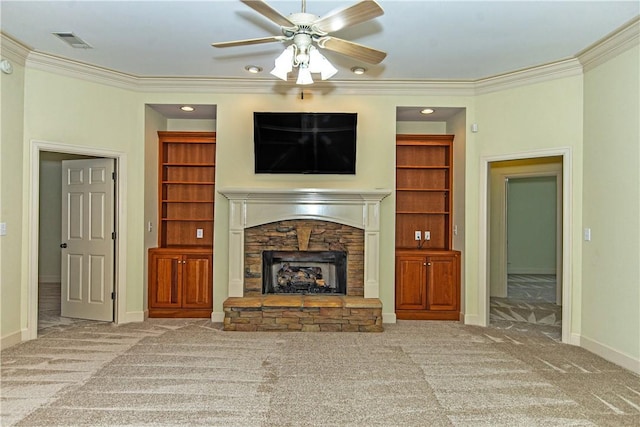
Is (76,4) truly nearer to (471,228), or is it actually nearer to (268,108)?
(268,108)

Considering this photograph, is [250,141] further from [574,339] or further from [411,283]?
[574,339]

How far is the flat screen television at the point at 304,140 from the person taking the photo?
5.18 metres

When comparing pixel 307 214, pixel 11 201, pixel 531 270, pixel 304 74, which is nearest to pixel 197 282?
pixel 307 214

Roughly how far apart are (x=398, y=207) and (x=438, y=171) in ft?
2.53

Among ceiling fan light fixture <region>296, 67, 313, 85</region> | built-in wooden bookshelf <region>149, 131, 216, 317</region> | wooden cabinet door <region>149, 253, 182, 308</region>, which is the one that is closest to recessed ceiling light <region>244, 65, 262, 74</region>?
built-in wooden bookshelf <region>149, 131, 216, 317</region>

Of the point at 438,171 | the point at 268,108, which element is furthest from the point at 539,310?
the point at 268,108

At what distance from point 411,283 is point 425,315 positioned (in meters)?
0.45

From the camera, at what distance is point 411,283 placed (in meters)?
5.41

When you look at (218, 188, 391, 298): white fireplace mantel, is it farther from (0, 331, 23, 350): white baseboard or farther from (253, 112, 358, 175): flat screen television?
(0, 331, 23, 350): white baseboard

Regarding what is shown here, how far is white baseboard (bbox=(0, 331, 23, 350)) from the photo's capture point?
159 inches

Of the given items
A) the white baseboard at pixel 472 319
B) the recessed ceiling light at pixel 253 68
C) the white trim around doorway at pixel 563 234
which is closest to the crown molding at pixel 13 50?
the recessed ceiling light at pixel 253 68

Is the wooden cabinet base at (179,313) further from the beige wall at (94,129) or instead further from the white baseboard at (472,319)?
the white baseboard at (472,319)

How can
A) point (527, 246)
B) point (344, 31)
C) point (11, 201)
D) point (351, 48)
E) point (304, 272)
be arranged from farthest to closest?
point (527, 246) < point (304, 272) < point (11, 201) < point (344, 31) < point (351, 48)

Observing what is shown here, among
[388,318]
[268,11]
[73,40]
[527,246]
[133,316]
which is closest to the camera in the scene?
[268,11]
